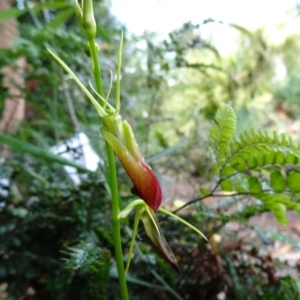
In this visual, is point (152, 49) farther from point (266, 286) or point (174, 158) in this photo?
point (266, 286)

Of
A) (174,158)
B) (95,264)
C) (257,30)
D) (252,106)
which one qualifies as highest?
(257,30)

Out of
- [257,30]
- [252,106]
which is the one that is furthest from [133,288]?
[257,30]

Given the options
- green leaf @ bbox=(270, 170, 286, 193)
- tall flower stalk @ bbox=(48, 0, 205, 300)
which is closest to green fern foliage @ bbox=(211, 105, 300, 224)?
green leaf @ bbox=(270, 170, 286, 193)

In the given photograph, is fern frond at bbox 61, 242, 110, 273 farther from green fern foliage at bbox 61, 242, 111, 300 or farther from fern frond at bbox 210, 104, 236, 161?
fern frond at bbox 210, 104, 236, 161

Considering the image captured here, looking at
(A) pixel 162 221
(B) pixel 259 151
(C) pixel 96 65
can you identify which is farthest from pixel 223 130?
(A) pixel 162 221

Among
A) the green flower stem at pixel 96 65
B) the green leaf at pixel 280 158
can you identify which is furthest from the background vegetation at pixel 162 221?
the green flower stem at pixel 96 65

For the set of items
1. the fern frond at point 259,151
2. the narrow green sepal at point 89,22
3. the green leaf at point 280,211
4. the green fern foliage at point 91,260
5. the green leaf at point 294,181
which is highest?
the narrow green sepal at point 89,22

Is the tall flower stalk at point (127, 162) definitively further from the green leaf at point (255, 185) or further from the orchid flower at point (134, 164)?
the green leaf at point (255, 185)

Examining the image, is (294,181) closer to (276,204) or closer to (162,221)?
(276,204)
